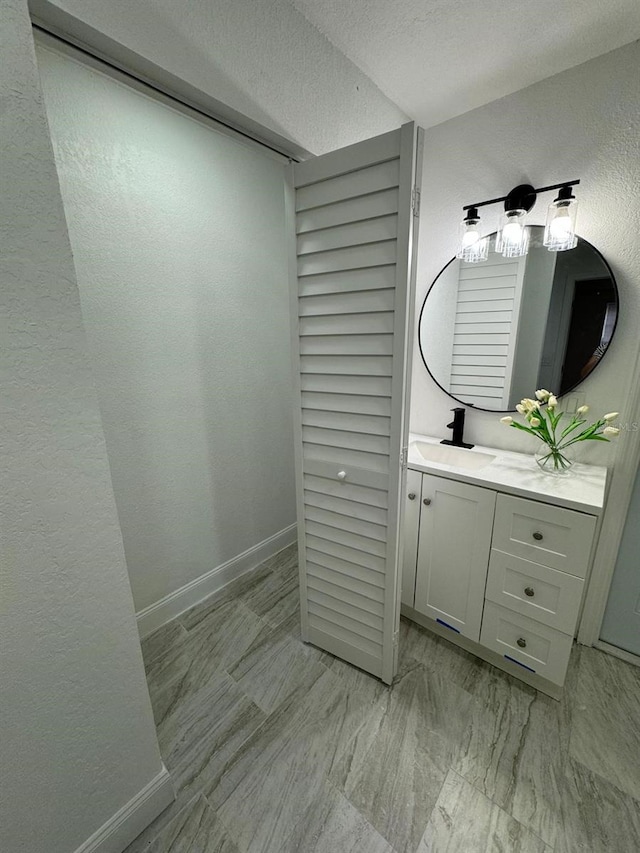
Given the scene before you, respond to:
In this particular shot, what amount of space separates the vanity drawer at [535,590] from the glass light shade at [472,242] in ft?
4.42

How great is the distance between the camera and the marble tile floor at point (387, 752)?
0.97 m

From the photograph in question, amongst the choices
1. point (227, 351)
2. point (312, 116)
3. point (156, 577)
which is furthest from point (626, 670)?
point (312, 116)

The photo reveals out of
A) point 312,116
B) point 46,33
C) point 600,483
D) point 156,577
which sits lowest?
point 156,577

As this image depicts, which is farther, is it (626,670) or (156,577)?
(156,577)

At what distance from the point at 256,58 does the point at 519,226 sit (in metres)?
1.18

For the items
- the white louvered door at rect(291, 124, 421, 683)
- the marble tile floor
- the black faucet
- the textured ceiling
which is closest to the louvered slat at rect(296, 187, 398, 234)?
the white louvered door at rect(291, 124, 421, 683)

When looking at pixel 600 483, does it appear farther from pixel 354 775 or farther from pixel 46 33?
pixel 46 33

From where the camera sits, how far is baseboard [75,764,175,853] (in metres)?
0.90

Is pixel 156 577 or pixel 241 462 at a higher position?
pixel 241 462

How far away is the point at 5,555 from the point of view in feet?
2.21

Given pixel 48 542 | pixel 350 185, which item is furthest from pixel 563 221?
pixel 48 542

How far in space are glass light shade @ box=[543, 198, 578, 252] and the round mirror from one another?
4cm

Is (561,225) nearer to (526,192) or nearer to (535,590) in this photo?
(526,192)

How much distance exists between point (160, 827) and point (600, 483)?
1843 mm
